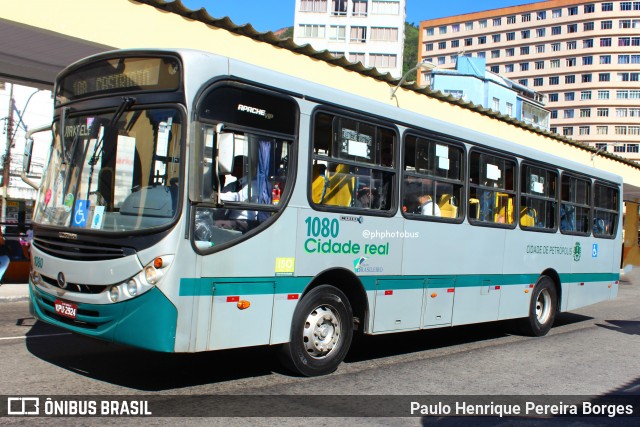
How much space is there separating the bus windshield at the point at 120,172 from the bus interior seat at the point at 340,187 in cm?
193

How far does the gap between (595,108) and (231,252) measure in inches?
4438

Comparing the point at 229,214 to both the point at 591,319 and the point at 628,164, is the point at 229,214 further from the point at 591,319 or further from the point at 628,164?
the point at 628,164

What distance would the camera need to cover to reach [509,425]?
18.9 ft

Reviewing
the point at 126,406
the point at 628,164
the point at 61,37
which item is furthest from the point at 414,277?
the point at 628,164

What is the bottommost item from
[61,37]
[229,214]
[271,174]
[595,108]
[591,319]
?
[591,319]

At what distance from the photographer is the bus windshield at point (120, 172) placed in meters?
5.77

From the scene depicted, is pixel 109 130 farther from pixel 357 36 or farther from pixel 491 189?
pixel 357 36

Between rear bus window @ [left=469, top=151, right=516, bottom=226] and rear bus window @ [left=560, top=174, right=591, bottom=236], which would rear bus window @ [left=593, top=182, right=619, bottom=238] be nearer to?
rear bus window @ [left=560, top=174, right=591, bottom=236]

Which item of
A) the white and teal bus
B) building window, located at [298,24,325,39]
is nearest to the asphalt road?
the white and teal bus

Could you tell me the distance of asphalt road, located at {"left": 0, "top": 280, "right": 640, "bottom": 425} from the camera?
6023 millimetres

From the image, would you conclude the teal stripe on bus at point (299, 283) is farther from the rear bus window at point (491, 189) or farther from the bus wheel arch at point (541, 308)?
the rear bus window at point (491, 189)

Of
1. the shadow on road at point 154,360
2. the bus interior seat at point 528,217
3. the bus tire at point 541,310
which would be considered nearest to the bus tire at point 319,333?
the shadow on road at point 154,360

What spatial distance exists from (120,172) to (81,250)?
0.78 m

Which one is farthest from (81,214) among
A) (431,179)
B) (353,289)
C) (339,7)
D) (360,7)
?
(339,7)
